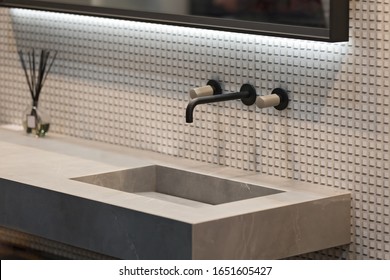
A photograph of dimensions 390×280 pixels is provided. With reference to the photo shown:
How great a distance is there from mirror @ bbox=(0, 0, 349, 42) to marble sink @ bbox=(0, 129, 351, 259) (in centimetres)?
45

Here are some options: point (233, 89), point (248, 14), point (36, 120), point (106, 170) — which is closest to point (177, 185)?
point (106, 170)

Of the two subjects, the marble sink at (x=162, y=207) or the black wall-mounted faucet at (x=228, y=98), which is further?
the black wall-mounted faucet at (x=228, y=98)

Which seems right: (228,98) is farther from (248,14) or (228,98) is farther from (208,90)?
(248,14)

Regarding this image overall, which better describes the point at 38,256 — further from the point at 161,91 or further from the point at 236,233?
the point at 236,233

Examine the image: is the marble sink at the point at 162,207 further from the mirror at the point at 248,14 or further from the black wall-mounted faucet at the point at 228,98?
the mirror at the point at 248,14

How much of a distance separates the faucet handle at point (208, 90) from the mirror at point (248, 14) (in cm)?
19

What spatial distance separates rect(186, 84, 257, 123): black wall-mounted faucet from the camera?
3139 mm

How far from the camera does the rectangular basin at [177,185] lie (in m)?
3.28

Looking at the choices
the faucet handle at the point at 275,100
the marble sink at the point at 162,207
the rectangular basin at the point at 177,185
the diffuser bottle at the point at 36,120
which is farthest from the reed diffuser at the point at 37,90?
the faucet handle at the point at 275,100

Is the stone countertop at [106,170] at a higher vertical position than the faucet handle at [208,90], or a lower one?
lower

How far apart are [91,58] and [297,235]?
3.82ft

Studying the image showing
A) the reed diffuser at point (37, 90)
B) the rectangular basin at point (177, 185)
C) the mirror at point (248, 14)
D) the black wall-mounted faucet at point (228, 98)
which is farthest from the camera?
the reed diffuser at point (37, 90)

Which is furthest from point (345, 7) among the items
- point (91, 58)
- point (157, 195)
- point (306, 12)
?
point (91, 58)

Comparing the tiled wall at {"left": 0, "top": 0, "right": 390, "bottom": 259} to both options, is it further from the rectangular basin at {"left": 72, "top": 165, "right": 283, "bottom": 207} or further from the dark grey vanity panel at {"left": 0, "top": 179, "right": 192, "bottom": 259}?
the dark grey vanity panel at {"left": 0, "top": 179, "right": 192, "bottom": 259}
